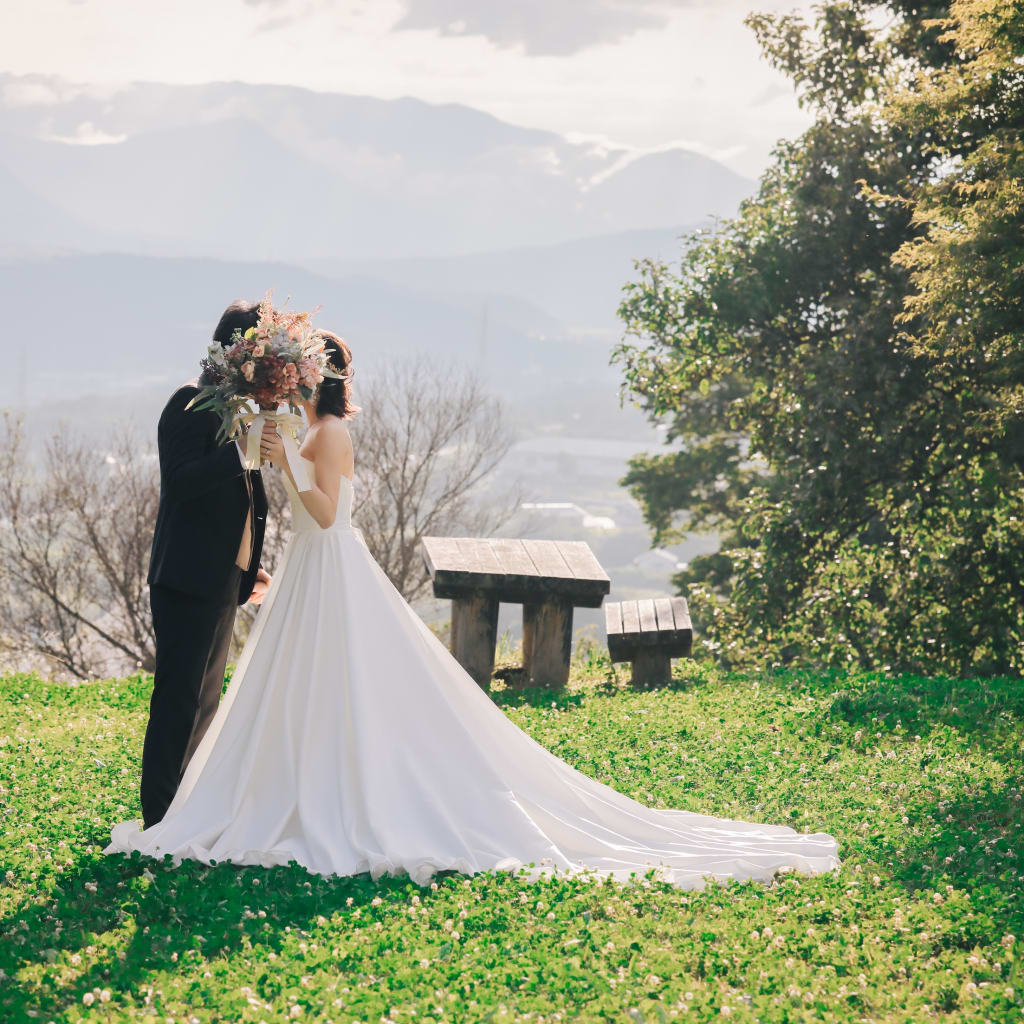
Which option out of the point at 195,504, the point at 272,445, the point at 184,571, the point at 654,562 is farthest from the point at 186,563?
the point at 654,562

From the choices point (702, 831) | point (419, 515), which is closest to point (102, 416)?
point (419, 515)

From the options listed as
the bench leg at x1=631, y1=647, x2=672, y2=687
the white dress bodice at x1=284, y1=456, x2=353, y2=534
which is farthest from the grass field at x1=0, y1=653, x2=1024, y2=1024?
the bench leg at x1=631, y1=647, x2=672, y2=687

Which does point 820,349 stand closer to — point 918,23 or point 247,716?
point 918,23

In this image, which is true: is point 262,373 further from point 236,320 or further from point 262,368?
point 236,320

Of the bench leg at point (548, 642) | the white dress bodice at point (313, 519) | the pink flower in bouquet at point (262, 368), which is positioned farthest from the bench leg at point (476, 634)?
the pink flower in bouquet at point (262, 368)

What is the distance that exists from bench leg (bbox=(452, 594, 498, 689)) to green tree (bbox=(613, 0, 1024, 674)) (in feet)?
15.5

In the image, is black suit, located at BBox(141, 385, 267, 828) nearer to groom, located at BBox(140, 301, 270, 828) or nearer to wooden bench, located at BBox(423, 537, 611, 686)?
groom, located at BBox(140, 301, 270, 828)

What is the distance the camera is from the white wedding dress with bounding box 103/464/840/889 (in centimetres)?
543

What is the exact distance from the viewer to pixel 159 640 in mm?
5961

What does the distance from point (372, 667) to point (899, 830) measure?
10.4 feet

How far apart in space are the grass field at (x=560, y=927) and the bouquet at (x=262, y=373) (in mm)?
2361

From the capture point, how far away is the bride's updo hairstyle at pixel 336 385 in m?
6.33

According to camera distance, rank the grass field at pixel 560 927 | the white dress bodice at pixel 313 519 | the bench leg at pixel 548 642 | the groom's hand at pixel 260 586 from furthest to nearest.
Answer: the bench leg at pixel 548 642 < the groom's hand at pixel 260 586 < the white dress bodice at pixel 313 519 < the grass field at pixel 560 927

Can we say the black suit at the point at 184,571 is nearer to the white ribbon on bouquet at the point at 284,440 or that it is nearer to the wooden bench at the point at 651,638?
the white ribbon on bouquet at the point at 284,440
